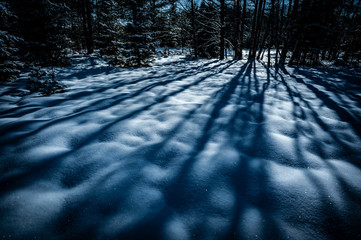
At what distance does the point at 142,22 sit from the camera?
29.2ft

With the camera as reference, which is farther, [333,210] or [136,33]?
[136,33]

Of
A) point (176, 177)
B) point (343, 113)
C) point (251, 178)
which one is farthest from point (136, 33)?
point (251, 178)

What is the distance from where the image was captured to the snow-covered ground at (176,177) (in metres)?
0.95

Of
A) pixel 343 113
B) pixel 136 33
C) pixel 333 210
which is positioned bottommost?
pixel 333 210

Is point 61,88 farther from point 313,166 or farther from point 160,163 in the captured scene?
point 313,166

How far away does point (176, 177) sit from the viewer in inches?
51.2

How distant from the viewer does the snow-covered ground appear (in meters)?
0.95

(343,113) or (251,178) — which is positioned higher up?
(343,113)

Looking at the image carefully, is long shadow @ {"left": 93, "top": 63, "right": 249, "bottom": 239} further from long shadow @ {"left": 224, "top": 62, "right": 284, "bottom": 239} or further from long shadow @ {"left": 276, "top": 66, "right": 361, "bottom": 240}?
long shadow @ {"left": 276, "top": 66, "right": 361, "bottom": 240}

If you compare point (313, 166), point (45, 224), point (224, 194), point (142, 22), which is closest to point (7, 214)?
point (45, 224)

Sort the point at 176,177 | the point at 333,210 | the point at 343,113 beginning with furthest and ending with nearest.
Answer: the point at 343,113
the point at 176,177
the point at 333,210

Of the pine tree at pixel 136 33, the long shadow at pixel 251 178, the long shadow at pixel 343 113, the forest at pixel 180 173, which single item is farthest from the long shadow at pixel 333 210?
the pine tree at pixel 136 33

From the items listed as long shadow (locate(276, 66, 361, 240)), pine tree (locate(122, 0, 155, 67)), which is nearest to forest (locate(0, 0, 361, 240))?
long shadow (locate(276, 66, 361, 240))

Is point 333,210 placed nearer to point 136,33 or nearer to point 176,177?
point 176,177
